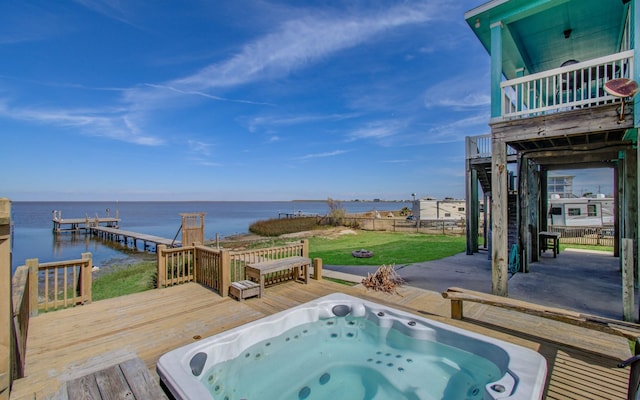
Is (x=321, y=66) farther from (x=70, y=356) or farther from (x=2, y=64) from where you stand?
(x=70, y=356)

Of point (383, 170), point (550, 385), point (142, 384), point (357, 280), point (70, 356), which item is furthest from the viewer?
point (383, 170)

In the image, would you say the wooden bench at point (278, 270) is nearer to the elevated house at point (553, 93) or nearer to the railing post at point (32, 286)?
the railing post at point (32, 286)

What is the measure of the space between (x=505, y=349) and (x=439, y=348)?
894 millimetres

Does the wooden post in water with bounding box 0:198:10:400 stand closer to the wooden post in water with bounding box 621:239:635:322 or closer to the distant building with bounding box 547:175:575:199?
the wooden post in water with bounding box 621:239:635:322

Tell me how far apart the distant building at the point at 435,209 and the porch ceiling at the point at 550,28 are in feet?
60.0

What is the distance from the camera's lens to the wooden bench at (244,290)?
544cm

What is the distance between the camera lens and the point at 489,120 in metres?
Answer: 5.79

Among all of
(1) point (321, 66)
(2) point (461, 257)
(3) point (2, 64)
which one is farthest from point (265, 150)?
(2) point (461, 257)

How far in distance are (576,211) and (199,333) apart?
75.6 feet

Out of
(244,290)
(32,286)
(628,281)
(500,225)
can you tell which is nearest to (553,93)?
(500,225)

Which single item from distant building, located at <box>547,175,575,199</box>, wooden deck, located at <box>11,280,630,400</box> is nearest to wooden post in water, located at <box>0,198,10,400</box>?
wooden deck, located at <box>11,280,630,400</box>

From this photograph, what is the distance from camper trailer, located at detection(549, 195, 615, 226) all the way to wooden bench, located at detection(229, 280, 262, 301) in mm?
20649

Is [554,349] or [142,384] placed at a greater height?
[142,384]

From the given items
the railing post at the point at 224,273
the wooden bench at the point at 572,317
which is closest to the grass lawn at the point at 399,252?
the railing post at the point at 224,273
